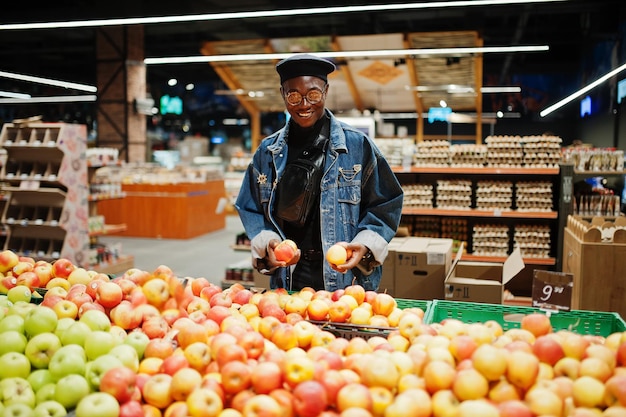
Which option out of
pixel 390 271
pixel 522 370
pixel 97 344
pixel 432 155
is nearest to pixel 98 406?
pixel 97 344

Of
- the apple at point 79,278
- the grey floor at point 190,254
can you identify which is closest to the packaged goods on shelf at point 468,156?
the grey floor at point 190,254

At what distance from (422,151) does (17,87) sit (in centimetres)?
2333

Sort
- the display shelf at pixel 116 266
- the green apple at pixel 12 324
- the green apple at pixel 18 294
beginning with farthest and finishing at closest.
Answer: the display shelf at pixel 116 266 → the green apple at pixel 18 294 → the green apple at pixel 12 324

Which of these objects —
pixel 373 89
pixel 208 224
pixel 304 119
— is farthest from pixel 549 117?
pixel 304 119

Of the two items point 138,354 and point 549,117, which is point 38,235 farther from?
point 549,117

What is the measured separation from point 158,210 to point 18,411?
10985 millimetres

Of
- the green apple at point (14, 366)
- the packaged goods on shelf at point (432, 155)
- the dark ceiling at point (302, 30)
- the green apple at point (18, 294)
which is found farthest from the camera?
the dark ceiling at point (302, 30)

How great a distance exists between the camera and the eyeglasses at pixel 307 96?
8.73ft

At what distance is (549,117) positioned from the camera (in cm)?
2458

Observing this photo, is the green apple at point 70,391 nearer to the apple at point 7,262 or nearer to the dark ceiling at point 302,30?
the apple at point 7,262

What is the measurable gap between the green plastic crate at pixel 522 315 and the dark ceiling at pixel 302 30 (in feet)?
27.8

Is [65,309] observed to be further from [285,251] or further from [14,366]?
[285,251]

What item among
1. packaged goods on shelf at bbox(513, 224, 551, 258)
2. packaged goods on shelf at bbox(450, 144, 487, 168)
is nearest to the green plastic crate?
packaged goods on shelf at bbox(513, 224, 551, 258)

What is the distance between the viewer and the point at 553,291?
1981mm
